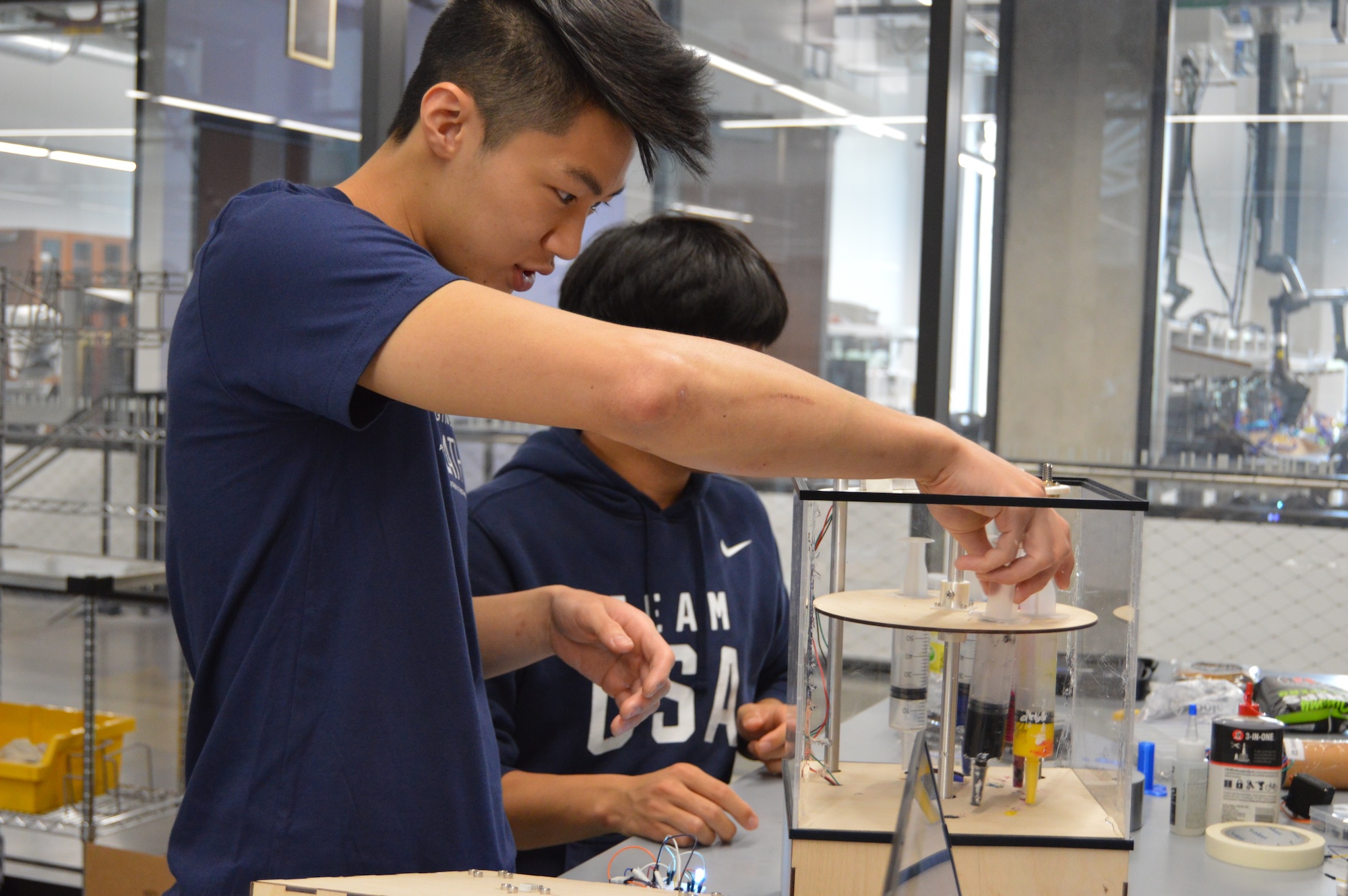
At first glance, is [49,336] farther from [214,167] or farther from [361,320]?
[361,320]

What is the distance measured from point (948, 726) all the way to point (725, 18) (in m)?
2.68

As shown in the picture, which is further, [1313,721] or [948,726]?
[1313,721]

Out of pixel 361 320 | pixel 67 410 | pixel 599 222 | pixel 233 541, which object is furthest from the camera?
pixel 67 410

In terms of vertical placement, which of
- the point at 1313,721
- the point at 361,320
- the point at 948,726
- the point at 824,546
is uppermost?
the point at 361,320

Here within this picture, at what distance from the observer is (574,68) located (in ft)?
2.91

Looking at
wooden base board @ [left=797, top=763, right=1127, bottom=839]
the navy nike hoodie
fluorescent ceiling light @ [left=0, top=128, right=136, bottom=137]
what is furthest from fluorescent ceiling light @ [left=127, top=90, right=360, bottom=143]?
wooden base board @ [left=797, top=763, right=1127, bottom=839]

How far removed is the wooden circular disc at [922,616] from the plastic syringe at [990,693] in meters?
0.05

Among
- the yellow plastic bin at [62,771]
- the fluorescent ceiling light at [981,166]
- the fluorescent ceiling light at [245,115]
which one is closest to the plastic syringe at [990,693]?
the fluorescent ceiling light at [981,166]

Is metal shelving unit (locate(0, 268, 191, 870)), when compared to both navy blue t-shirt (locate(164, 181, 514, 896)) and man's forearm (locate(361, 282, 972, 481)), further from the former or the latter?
man's forearm (locate(361, 282, 972, 481))

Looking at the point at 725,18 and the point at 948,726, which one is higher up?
the point at 725,18

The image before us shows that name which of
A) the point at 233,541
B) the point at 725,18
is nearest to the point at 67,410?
the point at 725,18

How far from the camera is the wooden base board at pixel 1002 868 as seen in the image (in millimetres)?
958

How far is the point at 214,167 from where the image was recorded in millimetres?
3430

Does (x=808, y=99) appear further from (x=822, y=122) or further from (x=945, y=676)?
(x=945, y=676)
